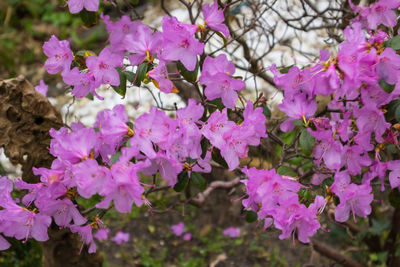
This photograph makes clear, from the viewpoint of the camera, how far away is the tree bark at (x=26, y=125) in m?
1.49

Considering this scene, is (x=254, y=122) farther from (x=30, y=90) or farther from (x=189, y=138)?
(x=30, y=90)

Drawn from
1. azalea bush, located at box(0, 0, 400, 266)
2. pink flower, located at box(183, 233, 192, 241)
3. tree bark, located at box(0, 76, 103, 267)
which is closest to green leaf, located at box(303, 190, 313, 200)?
azalea bush, located at box(0, 0, 400, 266)

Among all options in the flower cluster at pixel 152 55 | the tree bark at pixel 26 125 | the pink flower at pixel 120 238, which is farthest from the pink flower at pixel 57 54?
the pink flower at pixel 120 238

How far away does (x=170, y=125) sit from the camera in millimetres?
934

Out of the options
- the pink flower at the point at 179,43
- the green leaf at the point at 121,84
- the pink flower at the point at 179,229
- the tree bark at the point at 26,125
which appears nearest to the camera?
the pink flower at the point at 179,43

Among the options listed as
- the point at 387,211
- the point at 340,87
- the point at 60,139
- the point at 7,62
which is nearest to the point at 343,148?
the point at 340,87

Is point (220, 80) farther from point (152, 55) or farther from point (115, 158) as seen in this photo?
point (115, 158)

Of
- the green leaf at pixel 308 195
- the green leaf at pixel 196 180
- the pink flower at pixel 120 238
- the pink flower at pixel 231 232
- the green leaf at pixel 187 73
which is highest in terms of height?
the green leaf at pixel 187 73

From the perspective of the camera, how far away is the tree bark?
149 cm

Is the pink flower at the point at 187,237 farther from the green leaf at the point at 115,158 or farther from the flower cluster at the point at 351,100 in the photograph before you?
the green leaf at the point at 115,158

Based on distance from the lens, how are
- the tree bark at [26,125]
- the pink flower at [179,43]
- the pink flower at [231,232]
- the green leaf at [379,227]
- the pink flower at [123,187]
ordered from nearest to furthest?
the pink flower at [123,187] < the pink flower at [179,43] < the tree bark at [26,125] < the green leaf at [379,227] < the pink flower at [231,232]

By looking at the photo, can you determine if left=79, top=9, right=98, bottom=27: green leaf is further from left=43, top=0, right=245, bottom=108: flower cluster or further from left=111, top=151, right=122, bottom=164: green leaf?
left=111, top=151, right=122, bottom=164: green leaf

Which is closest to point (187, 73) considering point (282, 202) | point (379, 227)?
point (282, 202)

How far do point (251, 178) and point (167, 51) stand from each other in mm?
392
